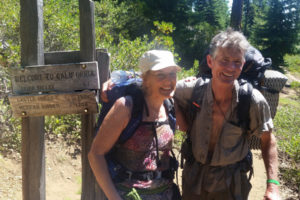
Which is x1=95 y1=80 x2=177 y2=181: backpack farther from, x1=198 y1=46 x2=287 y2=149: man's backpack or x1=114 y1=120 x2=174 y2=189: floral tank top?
x1=198 y1=46 x2=287 y2=149: man's backpack

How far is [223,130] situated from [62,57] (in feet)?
4.81

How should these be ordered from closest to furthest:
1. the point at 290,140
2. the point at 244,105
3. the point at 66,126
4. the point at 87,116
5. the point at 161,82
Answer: the point at 161,82, the point at 244,105, the point at 87,116, the point at 66,126, the point at 290,140

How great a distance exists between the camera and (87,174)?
241 centimetres

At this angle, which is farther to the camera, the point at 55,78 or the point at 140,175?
the point at 55,78

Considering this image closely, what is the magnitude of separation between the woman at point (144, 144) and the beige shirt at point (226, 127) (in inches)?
16.8

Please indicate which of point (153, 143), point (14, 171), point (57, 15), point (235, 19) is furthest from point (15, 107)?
point (235, 19)

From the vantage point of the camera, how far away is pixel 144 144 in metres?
1.93

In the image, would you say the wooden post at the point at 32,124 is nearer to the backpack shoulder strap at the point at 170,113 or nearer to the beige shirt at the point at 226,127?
the backpack shoulder strap at the point at 170,113

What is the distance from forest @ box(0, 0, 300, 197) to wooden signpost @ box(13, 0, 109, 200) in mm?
2217

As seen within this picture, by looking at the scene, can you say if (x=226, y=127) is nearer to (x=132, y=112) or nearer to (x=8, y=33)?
(x=132, y=112)

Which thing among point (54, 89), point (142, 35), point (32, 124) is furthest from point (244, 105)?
point (142, 35)

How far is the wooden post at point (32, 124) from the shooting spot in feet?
6.97

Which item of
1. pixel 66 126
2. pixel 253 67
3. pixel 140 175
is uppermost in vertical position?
pixel 253 67

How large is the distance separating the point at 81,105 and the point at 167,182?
2.93 feet
